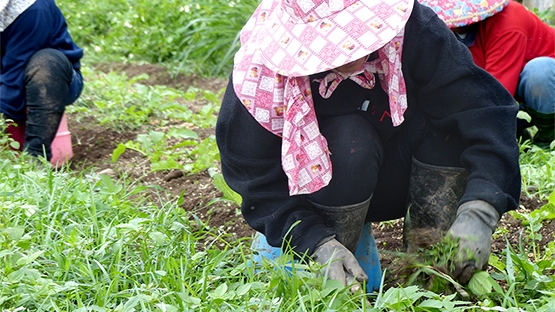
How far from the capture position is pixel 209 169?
2852 mm

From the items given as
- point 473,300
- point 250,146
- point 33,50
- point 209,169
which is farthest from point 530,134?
point 33,50

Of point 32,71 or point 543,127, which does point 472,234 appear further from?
point 32,71

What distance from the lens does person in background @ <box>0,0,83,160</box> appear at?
3.21m

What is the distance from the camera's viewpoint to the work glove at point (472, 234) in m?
1.67

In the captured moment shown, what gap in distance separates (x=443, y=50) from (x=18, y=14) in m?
2.16

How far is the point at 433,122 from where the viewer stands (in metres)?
1.86

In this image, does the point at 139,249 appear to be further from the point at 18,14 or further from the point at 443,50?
the point at 18,14

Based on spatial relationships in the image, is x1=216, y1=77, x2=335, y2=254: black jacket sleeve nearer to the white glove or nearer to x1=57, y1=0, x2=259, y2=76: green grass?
the white glove

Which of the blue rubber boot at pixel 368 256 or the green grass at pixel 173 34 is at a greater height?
the blue rubber boot at pixel 368 256

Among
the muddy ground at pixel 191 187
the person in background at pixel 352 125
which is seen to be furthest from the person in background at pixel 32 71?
the person in background at pixel 352 125

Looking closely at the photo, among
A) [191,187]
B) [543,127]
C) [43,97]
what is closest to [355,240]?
[191,187]

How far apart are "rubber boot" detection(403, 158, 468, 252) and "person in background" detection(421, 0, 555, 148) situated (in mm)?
1216

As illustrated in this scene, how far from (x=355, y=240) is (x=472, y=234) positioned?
338 millimetres

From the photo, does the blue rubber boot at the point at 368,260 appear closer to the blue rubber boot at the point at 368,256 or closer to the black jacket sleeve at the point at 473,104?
the blue rubber boot at the point at 368,256
